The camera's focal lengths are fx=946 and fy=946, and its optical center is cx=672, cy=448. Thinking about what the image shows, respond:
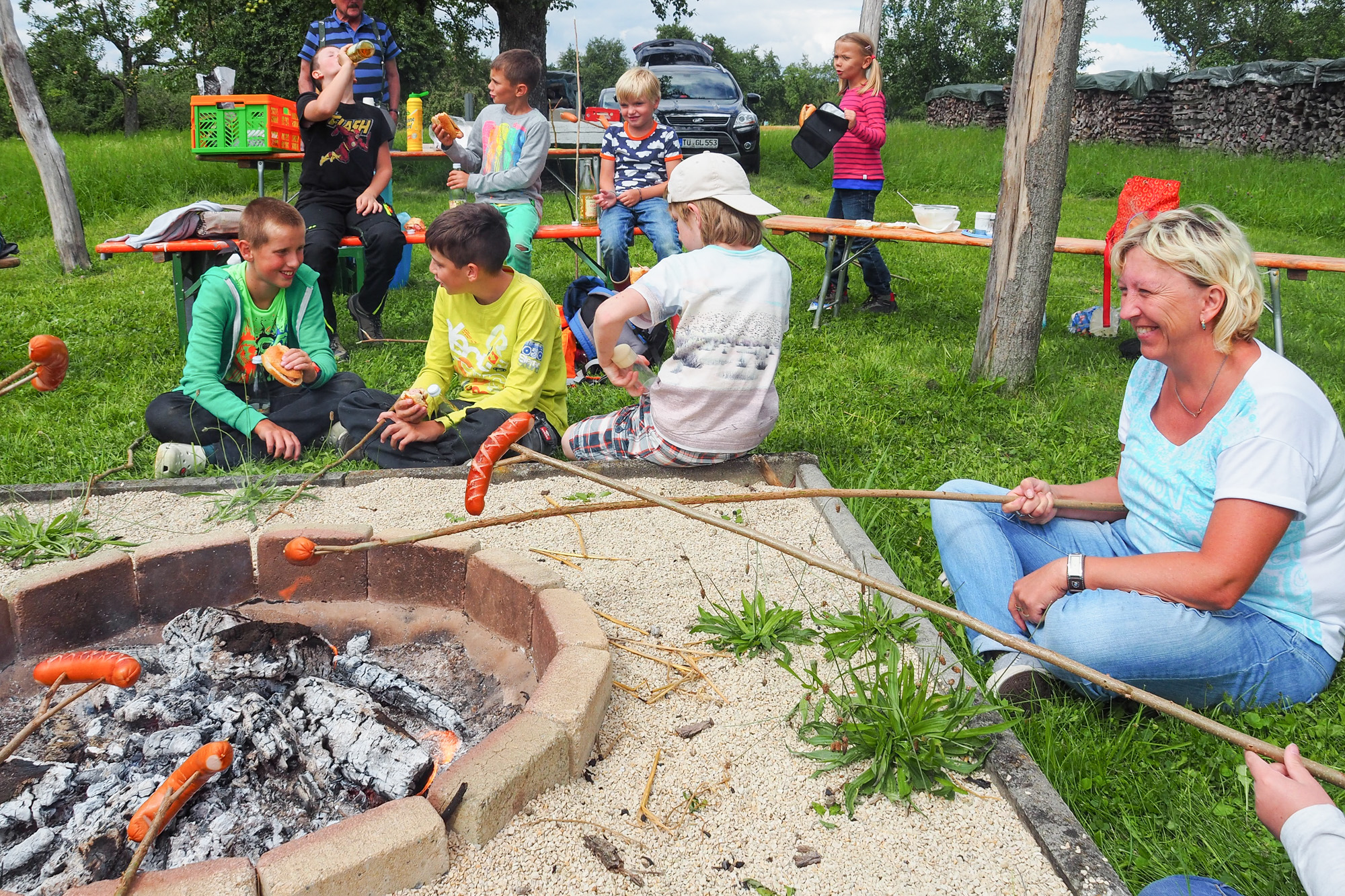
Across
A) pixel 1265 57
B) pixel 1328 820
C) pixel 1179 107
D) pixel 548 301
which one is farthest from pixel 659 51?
pixel 1265 57

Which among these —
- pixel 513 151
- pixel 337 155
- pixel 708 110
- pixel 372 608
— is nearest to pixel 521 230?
pixel 513 151

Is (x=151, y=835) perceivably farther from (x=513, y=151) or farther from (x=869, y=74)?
(x=869, y=74)

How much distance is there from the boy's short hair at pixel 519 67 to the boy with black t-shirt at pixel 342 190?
91 centimetres

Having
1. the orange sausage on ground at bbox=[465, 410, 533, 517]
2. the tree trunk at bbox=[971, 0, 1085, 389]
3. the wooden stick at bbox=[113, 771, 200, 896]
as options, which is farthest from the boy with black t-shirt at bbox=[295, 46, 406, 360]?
the wooden stick at bbox=[113, 771, 200, 896]

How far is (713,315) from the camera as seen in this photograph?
3.37 m

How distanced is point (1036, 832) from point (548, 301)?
9.11ft

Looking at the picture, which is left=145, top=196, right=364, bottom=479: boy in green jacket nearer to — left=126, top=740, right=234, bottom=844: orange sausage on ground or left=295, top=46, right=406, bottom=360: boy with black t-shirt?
left=295, top=46, right=406, bottom=360: boy with black t-shirt

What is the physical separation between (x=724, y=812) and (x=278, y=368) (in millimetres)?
2827

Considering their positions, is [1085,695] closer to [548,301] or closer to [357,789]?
[357,789]

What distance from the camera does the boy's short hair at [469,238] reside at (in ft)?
12.1

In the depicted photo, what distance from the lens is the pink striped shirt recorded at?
→ 6.58m

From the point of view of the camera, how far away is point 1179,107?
787 inches

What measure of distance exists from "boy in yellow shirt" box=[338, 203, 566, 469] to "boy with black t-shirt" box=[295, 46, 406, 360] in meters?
1.99

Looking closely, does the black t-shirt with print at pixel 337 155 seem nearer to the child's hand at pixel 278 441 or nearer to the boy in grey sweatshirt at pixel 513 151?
the boy in grey sweatshirt at pixel 513 151
